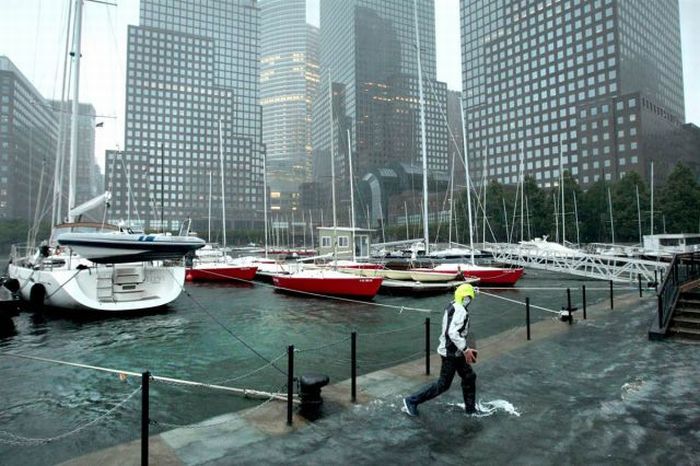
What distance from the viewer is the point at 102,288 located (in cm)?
1886

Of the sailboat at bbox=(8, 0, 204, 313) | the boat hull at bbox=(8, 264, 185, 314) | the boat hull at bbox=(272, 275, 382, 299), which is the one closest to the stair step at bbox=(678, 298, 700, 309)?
the boat hull at bbox=(272, 275, 382, 299)

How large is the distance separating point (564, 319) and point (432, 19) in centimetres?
20906

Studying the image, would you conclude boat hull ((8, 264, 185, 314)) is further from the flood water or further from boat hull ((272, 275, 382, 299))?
boat hull ((272, 275, 382, 299))

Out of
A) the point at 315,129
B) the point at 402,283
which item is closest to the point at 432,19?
the point at 315,129

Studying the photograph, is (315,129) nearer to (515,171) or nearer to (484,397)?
(515,171)

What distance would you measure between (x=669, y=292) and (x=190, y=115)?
6984 inches

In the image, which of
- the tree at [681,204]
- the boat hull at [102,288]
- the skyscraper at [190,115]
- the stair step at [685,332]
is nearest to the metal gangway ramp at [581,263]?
the stair step at [685,332]

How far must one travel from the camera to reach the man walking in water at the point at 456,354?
19.2 ft

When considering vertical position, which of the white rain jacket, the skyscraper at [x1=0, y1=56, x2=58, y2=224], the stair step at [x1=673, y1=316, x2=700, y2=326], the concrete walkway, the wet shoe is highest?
the skyscraper at [x1=0, y1=56, x2=58, y2=224]

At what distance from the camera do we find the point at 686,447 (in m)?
5.01

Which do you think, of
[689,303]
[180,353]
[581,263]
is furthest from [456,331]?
[581,263]

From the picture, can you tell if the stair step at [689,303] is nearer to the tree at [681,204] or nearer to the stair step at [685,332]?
the stair step at [685,332]

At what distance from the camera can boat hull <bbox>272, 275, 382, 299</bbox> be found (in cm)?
2325

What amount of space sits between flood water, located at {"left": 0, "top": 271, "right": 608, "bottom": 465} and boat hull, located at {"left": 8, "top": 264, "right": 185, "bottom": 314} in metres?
0.71
